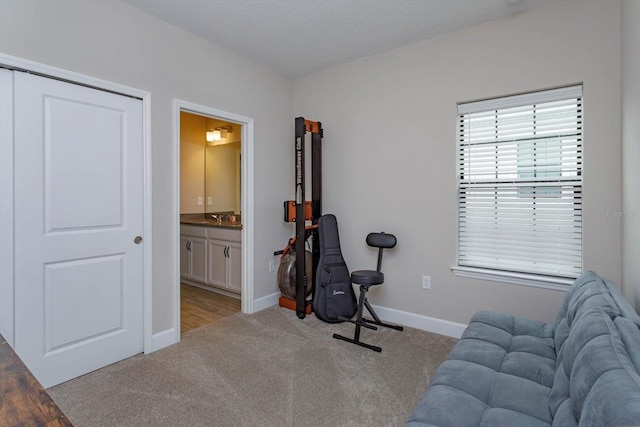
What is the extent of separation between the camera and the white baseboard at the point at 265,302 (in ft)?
Answer: 11.9

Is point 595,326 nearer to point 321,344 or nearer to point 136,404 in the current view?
point 321,344

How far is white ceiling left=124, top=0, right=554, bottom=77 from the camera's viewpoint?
2.51m

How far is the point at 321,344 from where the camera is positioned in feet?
9.21

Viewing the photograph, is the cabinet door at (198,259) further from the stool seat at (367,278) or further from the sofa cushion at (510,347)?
the sofa cushion at (510,347)

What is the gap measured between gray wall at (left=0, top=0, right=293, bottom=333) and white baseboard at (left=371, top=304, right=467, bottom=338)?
51.0 inches

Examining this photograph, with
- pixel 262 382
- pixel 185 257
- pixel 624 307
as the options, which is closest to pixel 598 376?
pixel 624 307

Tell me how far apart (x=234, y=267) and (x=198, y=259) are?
76 cm

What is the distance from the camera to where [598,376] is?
0.95 m

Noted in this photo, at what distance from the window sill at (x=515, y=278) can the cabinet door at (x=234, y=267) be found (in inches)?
91.4

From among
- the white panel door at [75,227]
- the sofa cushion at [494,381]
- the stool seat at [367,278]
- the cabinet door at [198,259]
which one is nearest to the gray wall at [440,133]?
the stool seat at [367,278]

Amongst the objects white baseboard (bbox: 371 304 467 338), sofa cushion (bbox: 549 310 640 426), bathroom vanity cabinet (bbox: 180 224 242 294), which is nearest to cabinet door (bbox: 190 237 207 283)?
bathroom vanity cabinet (bbox: 180 224 242 294)

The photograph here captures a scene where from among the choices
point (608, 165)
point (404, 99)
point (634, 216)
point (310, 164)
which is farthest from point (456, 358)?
point (310, 164)

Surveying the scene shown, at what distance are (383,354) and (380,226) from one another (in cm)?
124

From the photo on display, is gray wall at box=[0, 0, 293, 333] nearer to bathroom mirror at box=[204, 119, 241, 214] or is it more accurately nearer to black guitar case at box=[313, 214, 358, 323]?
black guitar case at box=[313, 214, 358, 323]
